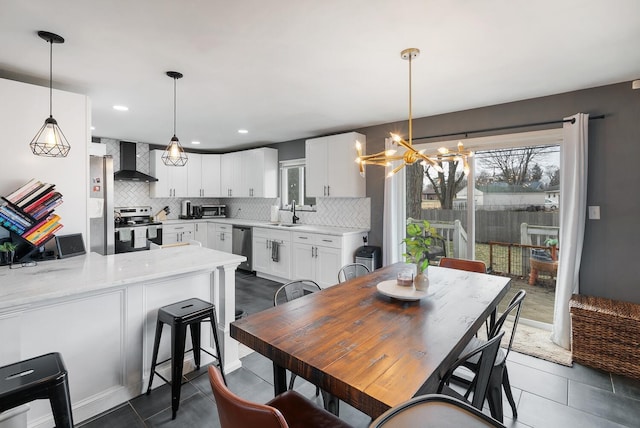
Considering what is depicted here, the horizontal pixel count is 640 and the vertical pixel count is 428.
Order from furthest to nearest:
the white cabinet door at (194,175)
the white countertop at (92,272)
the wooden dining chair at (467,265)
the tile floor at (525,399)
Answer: the white cabinet door at (194,175) → the wooden dining chair at (467,265) → the tile floor at (525,399) → the white countertop at (92,272)

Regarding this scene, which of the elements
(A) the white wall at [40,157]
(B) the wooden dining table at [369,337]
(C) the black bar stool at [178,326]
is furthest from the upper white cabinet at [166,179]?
(B) the wooden dining table at [369,337]

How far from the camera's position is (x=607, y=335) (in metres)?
2.59

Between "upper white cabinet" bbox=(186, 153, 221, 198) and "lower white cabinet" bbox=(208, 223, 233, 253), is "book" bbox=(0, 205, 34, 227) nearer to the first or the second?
"lower white cabinet" bbox=(208, 223, 233, 253)

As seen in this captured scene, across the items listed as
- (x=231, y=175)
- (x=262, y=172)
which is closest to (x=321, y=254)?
(x=262, y=172)

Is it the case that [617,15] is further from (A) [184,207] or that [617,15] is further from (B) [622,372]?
(A) [184,207]

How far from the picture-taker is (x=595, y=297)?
9.78 ft

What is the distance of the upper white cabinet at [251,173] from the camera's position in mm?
5949

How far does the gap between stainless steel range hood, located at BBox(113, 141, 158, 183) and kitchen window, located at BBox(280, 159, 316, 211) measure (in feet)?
7.92

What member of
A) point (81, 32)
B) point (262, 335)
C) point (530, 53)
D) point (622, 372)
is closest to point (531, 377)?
point (622, 372)

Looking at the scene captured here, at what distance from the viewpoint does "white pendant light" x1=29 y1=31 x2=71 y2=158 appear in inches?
83.4

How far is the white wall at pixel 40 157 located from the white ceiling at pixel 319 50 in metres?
0.25

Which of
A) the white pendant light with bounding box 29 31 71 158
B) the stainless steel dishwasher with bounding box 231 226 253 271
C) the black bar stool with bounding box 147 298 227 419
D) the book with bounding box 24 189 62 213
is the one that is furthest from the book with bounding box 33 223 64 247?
the stainless steel dishwasher with bounding box 231 226 253 271

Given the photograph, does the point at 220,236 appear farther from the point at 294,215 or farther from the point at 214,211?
the point at 294,215

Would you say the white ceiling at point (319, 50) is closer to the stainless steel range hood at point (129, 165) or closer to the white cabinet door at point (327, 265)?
the white cabinet door at point (327, 265)
